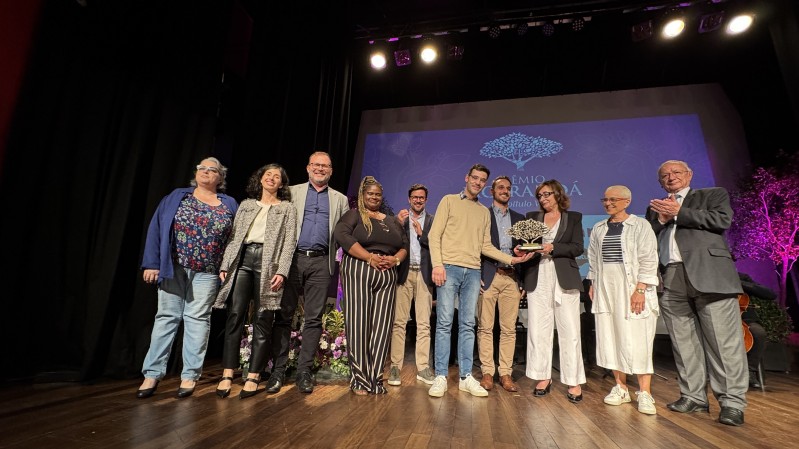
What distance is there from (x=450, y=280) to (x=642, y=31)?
5.00 metres

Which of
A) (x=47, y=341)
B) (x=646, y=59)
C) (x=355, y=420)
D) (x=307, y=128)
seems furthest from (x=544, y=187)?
(x=646, y=59)

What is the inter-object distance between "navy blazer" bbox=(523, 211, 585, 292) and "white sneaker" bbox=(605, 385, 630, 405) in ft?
2.50

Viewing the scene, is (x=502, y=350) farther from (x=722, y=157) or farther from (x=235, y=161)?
(x=722, y=157)

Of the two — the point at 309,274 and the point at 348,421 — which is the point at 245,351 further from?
the point at 348,421

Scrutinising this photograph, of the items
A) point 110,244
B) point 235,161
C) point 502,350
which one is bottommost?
point 502,350

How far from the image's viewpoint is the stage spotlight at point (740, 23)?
490cm

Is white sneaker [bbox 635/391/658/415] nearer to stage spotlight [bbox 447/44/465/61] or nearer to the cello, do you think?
the cello

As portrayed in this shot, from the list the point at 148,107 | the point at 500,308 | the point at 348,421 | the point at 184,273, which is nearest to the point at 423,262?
the point at 500,308

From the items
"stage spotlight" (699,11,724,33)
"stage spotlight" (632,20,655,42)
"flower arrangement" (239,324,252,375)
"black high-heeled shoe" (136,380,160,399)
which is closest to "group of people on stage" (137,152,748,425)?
"black high-heeled shoe" (136,380,160,399)

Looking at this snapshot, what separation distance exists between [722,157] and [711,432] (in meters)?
5.61

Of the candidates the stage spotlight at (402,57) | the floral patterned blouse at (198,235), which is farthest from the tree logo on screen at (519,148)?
the floral patterned blouse at (198,235)

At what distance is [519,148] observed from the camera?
6.41m

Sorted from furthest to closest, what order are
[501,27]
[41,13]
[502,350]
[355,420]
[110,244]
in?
[501,27] < [502,350] < [110,244] < [41,13] < [355,420]

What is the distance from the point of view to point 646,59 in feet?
19.8
